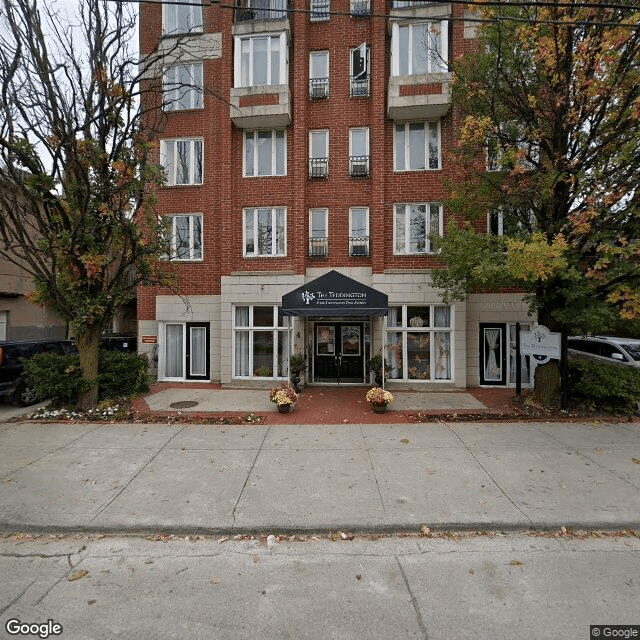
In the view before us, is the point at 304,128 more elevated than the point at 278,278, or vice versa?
the point at 304,128

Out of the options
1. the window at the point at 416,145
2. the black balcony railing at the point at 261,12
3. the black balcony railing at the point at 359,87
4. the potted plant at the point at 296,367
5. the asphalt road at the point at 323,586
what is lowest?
the asphalt road at the point at 323,586

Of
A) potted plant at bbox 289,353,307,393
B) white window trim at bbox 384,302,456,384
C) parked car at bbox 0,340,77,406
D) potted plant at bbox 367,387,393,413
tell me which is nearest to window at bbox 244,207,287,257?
potted plant at bbox 289,353,307,393

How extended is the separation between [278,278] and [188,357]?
4.30m

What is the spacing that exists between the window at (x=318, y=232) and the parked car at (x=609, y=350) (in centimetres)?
960

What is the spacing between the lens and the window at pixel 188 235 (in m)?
12.6

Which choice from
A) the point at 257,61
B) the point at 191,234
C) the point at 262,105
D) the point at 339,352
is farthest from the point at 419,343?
the point at 257,61

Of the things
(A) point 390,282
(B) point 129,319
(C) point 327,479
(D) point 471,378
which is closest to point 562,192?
(A) point 390,282

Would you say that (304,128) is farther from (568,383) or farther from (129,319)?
(129,319)

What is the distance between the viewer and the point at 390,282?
1146 cm

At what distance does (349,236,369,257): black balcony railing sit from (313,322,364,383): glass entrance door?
232 centimetres

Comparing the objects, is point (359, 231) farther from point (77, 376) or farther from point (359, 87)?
point (77, 376)

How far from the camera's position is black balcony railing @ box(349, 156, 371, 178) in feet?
38.6

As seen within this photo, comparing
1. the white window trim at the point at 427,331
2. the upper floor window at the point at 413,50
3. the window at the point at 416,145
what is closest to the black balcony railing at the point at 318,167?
the window at the point at 416,145

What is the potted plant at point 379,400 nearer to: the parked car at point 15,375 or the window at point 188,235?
the window at point 188,235
